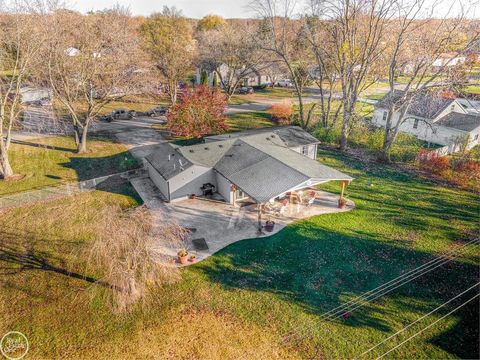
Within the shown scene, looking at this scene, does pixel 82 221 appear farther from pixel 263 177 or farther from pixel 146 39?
pixel 146 39

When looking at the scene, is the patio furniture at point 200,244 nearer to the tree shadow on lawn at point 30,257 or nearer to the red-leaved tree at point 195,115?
the tree shadow on lawn at point 30,257

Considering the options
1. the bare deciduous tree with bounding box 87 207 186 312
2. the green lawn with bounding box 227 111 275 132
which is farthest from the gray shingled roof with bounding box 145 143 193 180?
the green lawn with bounding box 227 111 275 132

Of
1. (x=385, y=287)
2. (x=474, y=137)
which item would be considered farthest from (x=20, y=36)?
(x=474, y=137)

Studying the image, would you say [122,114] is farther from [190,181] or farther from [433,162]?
[433,162]

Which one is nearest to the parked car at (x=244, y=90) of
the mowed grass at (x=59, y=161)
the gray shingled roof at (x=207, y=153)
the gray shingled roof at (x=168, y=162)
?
the mowed grass at (x=59, y=161)

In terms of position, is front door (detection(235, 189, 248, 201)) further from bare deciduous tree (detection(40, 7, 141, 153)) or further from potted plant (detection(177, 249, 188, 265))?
bare deciduous tree (detection(40, 7, 141, 153))

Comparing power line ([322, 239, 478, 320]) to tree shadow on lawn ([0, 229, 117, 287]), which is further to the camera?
tree shadow on lawn ([0, 229, 117, 287])

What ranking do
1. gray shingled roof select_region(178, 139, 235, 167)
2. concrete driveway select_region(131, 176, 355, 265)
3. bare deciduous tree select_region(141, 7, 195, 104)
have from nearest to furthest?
1. concrete driveway select_region(131, 176, 355, 265)
2. gray shingled roof select_region(178, 139, 235, 167)
3. bare deciduous tree select_region(141, 7, 195, 104)
